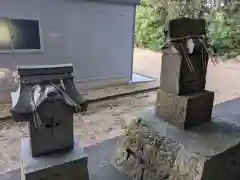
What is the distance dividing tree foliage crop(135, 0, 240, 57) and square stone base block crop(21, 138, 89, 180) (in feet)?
27.0

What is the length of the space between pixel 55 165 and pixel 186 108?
1166mm

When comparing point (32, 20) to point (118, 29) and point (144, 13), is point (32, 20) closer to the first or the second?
point (118, 29)

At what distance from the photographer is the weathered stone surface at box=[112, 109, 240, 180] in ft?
5.55

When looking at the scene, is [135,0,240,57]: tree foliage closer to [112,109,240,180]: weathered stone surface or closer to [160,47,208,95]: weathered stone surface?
[160,47,208,95]: weathered stone surface

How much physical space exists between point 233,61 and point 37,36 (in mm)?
8486

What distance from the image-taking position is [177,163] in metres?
1.77

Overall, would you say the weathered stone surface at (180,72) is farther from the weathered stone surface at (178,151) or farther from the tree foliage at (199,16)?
the tree foliage at (199,16)

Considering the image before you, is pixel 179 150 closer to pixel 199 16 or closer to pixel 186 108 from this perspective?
pixel 186 108

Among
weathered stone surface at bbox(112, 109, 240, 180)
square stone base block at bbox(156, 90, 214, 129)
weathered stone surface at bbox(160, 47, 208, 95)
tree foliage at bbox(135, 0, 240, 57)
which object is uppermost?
tree foliage at bbox(135, 0, 240, 57)

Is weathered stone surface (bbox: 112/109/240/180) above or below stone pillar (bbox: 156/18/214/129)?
below

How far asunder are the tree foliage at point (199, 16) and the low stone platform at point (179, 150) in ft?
24.4

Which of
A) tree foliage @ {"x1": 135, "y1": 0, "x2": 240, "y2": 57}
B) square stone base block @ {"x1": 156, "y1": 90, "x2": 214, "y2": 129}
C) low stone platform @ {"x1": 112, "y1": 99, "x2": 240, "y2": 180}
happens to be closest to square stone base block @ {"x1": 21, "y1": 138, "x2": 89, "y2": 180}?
low stone platform @ {"x1": 112, "y1": 99, "x2": 240, "y2": 180}

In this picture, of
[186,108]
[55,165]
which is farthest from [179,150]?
[55,165]

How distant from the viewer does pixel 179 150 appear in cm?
178
